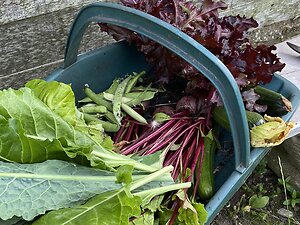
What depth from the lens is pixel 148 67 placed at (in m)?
1.72

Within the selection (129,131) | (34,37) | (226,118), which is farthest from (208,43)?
(34,37)

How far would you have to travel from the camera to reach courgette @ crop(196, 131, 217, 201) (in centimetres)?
144

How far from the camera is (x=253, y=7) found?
239cm

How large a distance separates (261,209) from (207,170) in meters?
0.66

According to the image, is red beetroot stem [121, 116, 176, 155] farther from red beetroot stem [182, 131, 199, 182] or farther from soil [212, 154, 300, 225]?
soil [212, 154, 300, 225]

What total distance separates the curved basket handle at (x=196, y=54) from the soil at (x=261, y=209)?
0.72 meters

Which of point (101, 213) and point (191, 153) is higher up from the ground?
point (101, 213)

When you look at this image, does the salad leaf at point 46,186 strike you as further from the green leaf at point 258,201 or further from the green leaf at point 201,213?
the green leaf at point 258,201

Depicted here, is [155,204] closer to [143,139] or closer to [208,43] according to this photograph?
[143,139]

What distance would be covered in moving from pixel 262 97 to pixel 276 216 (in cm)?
67

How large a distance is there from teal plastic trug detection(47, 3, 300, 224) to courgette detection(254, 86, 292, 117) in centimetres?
3

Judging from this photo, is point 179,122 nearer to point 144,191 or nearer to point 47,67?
point 144,191

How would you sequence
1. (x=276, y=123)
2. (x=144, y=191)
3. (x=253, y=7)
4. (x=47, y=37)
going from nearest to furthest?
1. (x=144, y=191)
2. (x=276, y=123)
3. (x=47, y=37)
4. (x=253, y=7)

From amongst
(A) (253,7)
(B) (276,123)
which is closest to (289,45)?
(A) (253,7)
